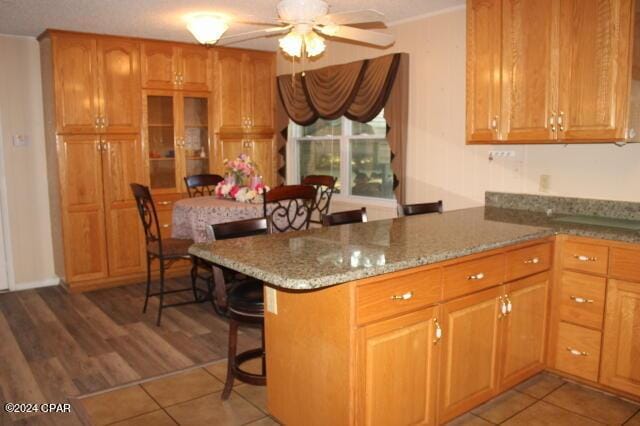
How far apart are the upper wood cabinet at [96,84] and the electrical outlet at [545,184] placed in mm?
3706

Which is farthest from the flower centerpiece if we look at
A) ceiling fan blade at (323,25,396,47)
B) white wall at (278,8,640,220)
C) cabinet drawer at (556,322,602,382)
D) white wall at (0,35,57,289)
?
cabinet drawer at (556,322,602,382)

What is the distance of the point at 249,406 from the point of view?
2.83m

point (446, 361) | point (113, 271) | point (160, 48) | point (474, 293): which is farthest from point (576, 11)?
point (113, 271)

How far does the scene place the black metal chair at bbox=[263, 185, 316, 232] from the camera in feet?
13.1

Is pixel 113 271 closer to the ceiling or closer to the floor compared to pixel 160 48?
closer to the floor

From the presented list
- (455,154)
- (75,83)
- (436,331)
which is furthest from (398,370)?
(75,83)

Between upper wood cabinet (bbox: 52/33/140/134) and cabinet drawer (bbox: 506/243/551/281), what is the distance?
153 inches

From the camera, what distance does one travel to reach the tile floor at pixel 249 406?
268cm

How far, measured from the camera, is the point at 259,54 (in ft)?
19.3

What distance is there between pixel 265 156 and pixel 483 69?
10.3ft

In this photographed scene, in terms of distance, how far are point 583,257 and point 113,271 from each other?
416cm

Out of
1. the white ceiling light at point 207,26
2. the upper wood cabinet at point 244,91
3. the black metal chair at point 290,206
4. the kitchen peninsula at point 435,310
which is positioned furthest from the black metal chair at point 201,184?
the kitchen peninsula at point 435,310

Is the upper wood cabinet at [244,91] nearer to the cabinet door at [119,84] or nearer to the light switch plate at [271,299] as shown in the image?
the cabinet door at [119,84]

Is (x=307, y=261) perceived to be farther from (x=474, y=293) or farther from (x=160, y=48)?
(x=160, y=48)
